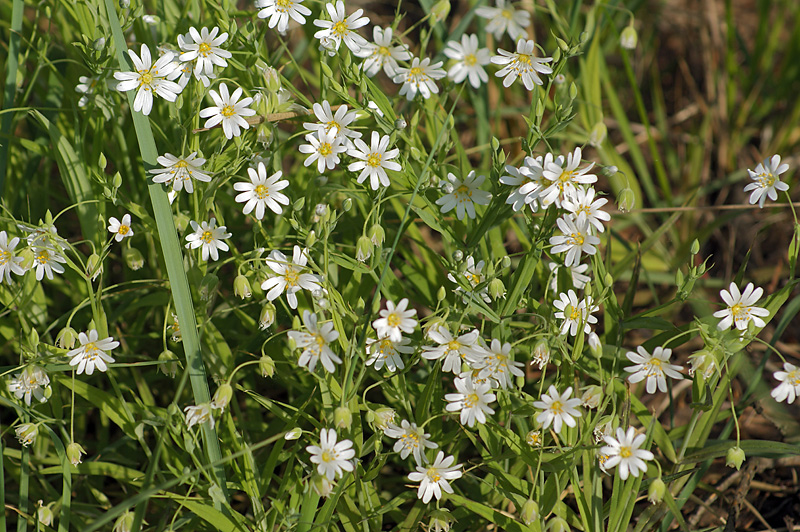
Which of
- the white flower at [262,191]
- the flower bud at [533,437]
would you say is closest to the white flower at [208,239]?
the white flower at [262,191]

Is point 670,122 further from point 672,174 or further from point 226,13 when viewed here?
point 226,13

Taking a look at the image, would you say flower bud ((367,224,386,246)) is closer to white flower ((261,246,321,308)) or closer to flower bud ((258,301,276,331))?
white flower ((261,246,321,308))

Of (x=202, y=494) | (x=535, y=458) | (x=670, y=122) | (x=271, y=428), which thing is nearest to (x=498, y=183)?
(x=535, y=458)

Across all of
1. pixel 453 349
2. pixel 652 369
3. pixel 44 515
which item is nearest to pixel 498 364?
pixel 453 349

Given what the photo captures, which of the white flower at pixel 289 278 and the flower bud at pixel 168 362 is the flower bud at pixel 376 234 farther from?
the flower bud at pixel 168 362

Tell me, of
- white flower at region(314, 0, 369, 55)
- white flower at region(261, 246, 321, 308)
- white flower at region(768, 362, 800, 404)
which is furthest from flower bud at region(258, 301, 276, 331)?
white flower at region(768, 362, 800, 404)

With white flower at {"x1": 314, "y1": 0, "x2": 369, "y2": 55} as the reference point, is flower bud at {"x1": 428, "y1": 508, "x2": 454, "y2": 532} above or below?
below

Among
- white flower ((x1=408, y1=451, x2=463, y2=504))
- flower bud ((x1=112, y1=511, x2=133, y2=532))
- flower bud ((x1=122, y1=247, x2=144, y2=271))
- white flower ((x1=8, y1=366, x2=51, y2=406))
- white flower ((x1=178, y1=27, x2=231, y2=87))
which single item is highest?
white flower ((x1=178, y1=27, x2=231, y2=87))
